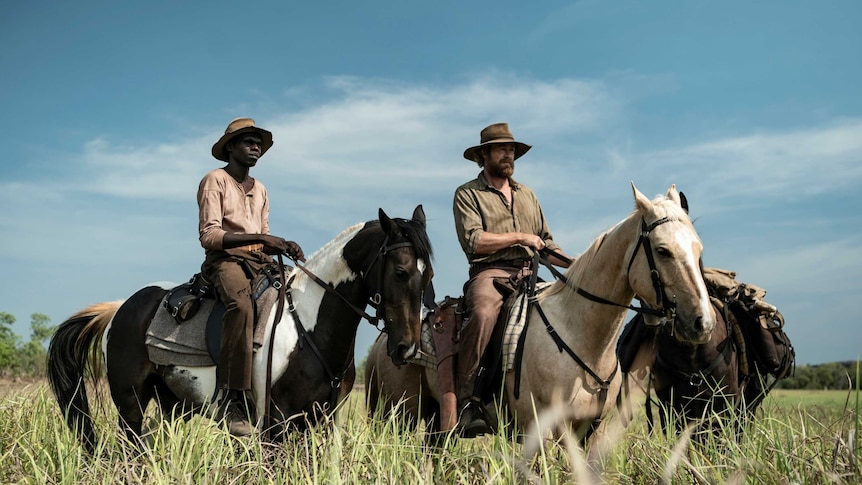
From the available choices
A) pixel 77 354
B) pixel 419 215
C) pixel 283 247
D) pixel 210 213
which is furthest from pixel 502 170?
pixel 77 354

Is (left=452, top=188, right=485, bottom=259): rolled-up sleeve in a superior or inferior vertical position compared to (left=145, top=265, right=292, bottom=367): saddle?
superior

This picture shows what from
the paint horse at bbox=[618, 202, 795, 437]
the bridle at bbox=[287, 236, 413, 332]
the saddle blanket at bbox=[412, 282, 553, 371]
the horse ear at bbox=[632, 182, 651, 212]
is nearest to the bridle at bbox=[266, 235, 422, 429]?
the bridle at bbox=[287, 236, 413, 332]

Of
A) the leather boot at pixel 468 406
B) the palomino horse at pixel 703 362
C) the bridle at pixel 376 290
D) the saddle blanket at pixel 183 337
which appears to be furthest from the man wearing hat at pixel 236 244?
the palomino horse at pixel 703 362

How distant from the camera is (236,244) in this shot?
6.27 metres

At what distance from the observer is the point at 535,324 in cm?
630

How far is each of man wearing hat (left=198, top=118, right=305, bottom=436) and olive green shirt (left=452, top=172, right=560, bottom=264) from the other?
1.55m

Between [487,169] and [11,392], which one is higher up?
[487,169]

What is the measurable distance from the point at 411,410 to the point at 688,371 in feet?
10.2

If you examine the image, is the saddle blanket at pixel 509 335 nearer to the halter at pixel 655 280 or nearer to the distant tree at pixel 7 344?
the halter at pixel 655 280

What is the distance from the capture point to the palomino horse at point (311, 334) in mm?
5660

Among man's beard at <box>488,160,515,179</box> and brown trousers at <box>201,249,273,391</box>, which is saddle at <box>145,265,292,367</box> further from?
man's beard at <box>488,160,515,179</box>

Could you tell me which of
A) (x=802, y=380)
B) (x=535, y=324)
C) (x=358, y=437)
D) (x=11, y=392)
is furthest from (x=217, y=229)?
(x=802, y=380)

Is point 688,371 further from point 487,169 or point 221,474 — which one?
point 221,474

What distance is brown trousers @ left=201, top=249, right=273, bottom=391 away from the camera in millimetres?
6016
